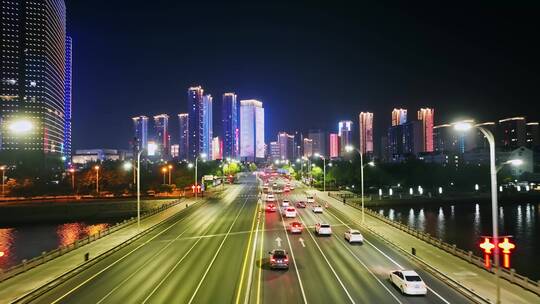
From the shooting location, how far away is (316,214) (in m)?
65.3

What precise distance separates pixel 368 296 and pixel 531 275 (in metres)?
25.4

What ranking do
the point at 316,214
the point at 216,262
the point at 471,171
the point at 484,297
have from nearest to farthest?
the point at 484,297, the point at 216,262, the point at 316,214, the point at 471,171

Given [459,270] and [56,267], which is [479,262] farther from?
[56,267]

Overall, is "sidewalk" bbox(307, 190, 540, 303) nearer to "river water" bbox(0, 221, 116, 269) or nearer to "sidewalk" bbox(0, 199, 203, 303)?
"sidewalk" bbox(0, 199, 203, 303)

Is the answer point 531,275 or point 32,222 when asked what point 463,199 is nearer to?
point 531,275

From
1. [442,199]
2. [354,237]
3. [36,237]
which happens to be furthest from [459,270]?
[442,199]

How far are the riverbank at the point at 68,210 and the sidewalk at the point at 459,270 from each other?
5738cm

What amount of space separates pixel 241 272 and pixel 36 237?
52.1 meters

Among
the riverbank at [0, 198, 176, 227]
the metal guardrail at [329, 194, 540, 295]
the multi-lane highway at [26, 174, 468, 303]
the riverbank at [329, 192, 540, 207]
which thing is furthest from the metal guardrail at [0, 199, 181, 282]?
the riverbank at [329, 192, 540, 207]

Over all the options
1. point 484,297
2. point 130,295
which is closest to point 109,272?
point 130,295

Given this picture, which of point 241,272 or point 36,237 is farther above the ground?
point 241,272

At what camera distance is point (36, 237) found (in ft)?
227

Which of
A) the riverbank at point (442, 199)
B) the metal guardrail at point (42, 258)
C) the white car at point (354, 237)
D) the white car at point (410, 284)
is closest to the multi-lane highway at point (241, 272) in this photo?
the white car at point (410, 284)

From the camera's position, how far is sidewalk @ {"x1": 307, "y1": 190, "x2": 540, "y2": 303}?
24547 mm
